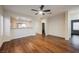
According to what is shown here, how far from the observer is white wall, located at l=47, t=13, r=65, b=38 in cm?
223

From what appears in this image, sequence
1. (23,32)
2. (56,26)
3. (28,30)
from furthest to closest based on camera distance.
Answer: (23,32) < (28,30) < (56,26)

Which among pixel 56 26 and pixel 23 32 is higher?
pixel 56 26

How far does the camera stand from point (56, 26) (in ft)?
7.57

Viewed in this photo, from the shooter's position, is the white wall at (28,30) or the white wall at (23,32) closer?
the white wall at (28,30)

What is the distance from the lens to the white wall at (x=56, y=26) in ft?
7.33

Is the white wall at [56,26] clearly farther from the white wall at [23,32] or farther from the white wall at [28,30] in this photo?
the white wall at [23,32]

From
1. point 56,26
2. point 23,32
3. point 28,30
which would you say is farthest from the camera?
point 23,32

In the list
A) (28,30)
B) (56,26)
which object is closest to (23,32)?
(28,30)

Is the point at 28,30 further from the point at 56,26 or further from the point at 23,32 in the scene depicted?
the point at 56,26

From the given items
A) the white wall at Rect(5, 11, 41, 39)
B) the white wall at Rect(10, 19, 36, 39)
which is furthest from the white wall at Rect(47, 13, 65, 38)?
the white wall at Rect(10, 19, 36, 39)

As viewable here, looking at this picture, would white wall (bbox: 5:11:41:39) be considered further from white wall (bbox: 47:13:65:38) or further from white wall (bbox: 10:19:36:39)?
white wall (bbox: 47:13:65:38)

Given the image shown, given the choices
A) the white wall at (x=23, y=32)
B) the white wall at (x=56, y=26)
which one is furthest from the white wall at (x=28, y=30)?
the white wall at (x=56, y=26)
